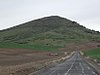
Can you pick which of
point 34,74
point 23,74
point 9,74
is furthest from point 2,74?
point 34,74

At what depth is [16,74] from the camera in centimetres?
4088

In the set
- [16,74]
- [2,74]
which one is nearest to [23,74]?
[16,74]

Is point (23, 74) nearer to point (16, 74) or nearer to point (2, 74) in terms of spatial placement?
point (16, 74)

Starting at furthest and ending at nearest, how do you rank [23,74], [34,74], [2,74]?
[34,74] < [23,74] < [2,74]

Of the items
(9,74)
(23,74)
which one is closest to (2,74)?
(9,74)

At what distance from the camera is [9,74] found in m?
39.2

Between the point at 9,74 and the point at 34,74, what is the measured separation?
854 centimetres

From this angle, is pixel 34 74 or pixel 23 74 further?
Result: pixel 34 74

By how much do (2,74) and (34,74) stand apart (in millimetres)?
9346

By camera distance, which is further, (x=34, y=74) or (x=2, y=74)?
(x=34, y=74)

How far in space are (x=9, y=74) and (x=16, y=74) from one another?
177 cm

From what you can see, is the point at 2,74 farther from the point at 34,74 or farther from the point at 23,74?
the point at 34,74

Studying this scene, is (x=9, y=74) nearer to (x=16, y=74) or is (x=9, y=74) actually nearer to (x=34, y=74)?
(x=16, y=74)

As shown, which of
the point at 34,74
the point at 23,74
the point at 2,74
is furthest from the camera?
the point at 34,74
